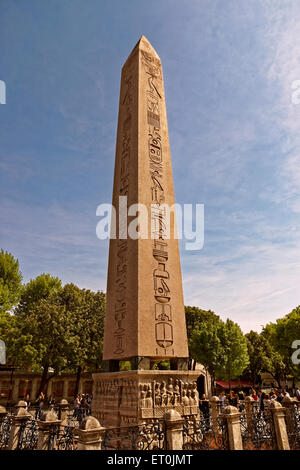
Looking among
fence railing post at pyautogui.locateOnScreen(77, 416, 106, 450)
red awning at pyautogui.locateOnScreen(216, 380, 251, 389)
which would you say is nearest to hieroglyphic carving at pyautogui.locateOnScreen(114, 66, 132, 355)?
fence railing post at pyautogui.locateOnScreen(77, 416, 106, 450)

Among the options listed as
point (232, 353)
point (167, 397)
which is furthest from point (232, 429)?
point (232, 353)

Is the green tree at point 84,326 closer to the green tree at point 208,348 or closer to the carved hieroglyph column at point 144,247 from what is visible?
the green tree at point 208,348

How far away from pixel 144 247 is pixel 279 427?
597 cm

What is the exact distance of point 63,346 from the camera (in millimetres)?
25516

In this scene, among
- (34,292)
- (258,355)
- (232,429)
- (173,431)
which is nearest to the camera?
(173,431)

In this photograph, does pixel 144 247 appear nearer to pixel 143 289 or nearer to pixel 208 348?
pixel 143 289

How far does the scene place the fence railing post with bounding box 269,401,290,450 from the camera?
27.0ft

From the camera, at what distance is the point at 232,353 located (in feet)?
103

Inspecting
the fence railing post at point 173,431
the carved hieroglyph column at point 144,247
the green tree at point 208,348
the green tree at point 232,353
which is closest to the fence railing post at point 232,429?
the fence railing post at point 173,431

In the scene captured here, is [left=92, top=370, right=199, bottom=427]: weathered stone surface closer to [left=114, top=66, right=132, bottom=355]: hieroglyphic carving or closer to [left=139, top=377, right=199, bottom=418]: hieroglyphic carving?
[left=139, top=377, right=199, bottom=418]: hieroglyphic carving
